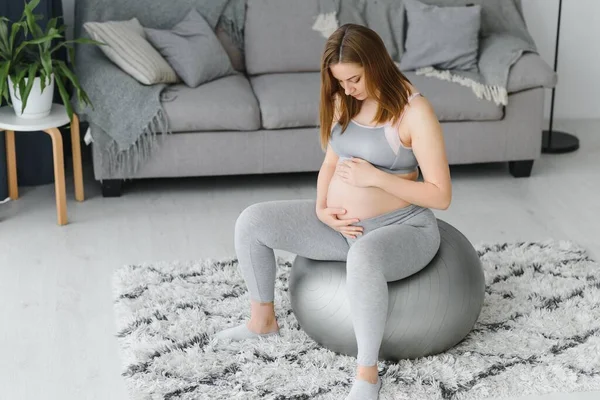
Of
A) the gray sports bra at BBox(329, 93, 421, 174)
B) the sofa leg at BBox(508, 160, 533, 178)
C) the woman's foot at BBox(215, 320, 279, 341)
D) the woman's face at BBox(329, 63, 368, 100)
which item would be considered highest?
the woman's face at BBox(329, 63, 368, 100)

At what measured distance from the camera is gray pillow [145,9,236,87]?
412 cm

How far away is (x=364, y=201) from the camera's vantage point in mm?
2637

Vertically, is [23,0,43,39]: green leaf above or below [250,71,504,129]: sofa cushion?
above

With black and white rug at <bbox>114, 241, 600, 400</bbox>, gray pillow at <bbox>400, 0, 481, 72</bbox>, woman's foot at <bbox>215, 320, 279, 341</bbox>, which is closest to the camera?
black and white rug at <bbox>114, 241, 600, 400</bbox>

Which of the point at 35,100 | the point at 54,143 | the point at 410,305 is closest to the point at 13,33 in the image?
the point at 35,100

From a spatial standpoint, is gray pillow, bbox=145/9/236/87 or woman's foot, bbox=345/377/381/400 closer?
woman's foot, bbox=345/377/381/400

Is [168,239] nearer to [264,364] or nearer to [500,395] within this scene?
[264,364]

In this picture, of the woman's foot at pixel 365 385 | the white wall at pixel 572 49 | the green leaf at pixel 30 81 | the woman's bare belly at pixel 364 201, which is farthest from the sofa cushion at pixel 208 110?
the white wall at pixel 572 49

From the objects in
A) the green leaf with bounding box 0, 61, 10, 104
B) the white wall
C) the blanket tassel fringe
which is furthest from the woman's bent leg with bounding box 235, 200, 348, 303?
the white wall

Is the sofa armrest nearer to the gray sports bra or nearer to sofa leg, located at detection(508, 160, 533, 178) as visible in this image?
sofa leg, located at detection(508, 160, 533, 178)

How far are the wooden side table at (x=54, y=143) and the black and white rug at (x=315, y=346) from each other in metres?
0.59

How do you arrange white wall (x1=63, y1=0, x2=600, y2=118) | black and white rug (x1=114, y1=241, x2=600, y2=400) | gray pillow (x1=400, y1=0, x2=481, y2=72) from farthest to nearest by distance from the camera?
white wall (x1=63, y1=0, x2=600, y2=118) → gray pillow (x1=400, y1=0, x2=481, y2=72) → black and white rug (x1=114, y1=241, x2=600, y2=400)

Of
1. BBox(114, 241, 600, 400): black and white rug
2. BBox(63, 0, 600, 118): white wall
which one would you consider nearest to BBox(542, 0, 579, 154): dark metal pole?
BBox(63, 0, 600, 118): white wall

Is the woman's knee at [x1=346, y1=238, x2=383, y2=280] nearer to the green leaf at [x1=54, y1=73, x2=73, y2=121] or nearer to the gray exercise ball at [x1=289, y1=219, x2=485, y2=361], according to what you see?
the gray exercise ball at [x1=289, y1=219, x2=485, y2=361]
